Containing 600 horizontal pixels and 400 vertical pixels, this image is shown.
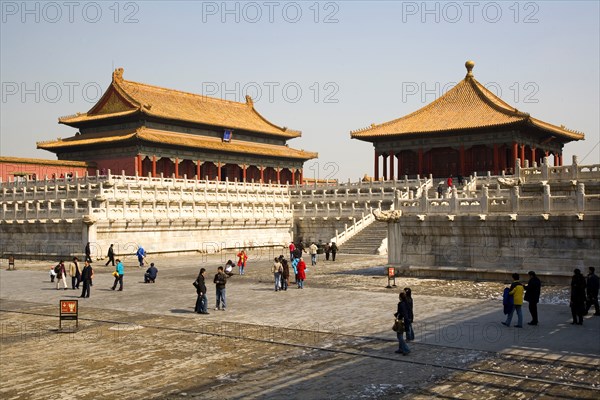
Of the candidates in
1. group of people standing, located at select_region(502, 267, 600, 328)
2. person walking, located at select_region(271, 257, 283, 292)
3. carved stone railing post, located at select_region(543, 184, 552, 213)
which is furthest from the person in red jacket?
group of people standing, located at select_region(502, 267, 600, 328)

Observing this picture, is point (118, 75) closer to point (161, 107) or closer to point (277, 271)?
point (161, 107)

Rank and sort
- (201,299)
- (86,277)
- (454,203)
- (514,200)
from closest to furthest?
1. (201,299)
2. (86,277)
3. (514,200)
4. (454,203)

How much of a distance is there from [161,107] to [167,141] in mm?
5383

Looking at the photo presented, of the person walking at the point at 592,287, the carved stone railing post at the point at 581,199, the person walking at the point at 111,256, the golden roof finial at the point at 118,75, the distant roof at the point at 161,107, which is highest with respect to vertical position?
the golden roof finial at the point at 118,75

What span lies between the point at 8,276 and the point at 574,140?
52.9 metres

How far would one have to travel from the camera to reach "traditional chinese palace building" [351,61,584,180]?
56688mm

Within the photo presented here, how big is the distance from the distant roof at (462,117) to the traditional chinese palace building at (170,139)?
414 inches

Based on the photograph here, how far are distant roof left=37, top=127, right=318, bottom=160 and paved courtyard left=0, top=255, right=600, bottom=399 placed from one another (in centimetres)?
3472

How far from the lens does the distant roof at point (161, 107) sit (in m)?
59.3

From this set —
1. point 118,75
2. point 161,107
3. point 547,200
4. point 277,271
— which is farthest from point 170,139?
point 547,200

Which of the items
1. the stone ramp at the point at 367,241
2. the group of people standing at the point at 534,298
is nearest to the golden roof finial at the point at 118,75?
the stone ramp at the point at 367,241

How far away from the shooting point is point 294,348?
13828 millimetres

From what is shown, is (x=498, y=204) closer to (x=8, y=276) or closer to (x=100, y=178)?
(x=8, y=276)

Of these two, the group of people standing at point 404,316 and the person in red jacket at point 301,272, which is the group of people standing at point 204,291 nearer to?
the person in red jacket at point 301,272
